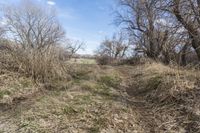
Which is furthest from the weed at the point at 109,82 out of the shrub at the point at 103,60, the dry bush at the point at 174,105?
the shrub at the point at 103,60

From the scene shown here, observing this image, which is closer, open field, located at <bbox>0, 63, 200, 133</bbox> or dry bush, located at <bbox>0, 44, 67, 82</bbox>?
open field, located at <bbox>0, 63, 200, 133</bbox>

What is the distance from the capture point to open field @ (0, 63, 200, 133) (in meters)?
4.59

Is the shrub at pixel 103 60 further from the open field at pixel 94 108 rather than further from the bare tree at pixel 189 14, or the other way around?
the open field at pixel 94 108

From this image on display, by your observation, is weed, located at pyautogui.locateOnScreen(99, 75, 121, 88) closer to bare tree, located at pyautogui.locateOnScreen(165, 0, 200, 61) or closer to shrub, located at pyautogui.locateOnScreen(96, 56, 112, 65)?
bare tree, located at pyautogui.locateOnScreen(165, 0, 200, 61)

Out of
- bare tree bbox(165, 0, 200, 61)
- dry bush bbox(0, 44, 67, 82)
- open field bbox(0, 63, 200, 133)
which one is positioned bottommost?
open field bbox(0, 63, 200, 133)

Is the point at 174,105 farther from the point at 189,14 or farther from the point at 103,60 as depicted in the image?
the point at 103,60

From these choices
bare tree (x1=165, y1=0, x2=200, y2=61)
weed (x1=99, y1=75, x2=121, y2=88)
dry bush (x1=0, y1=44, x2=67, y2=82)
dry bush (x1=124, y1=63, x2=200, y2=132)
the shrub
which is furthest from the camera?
the shrub

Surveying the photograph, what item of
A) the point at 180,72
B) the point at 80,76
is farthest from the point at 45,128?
the point at 80,76

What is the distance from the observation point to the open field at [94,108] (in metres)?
4.59

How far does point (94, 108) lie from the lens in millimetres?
5488

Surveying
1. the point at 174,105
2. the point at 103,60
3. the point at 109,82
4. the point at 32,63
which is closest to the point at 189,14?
the point at 109,82

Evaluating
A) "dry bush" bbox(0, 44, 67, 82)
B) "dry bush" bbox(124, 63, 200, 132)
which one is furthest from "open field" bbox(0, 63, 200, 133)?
"dry bush" bbox(0, 44, 67, 82)

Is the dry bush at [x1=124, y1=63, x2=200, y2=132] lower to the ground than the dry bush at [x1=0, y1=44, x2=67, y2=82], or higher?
Result: lower

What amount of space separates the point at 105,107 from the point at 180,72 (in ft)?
9.60
